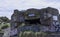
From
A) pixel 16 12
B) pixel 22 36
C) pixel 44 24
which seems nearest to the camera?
pixel 22 36

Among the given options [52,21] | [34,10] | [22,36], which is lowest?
[22,36]

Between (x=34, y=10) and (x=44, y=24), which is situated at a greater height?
(x=34, y=10)

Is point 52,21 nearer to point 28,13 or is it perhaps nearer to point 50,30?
point 50,30

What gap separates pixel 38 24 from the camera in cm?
933

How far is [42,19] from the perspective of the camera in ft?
30.2

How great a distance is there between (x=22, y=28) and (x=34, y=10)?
1.15 m

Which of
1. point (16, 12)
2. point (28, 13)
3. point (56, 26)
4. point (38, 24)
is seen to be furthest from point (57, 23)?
point (16, 12)

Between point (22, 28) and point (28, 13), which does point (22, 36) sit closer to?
point (22, 28)

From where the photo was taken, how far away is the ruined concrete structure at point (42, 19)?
9.05m

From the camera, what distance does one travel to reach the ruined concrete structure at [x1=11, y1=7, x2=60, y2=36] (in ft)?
29.7

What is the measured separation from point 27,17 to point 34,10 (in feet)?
1.84

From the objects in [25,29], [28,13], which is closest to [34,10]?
[28,13]

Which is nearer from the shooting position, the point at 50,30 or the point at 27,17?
the point at 50,30

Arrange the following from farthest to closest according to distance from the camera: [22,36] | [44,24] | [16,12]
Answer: [16,12], [44,24], [22,36]
